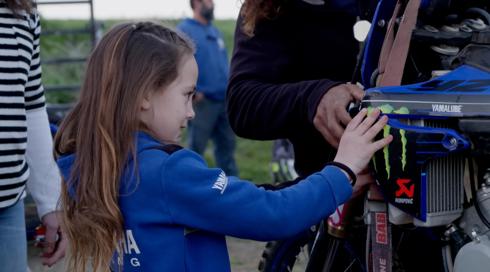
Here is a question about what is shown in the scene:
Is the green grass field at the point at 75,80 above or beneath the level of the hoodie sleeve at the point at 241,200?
beneath

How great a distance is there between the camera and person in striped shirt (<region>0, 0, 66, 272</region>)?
2.94 meters

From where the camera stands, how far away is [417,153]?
2.47 m

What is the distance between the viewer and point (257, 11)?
3.18 metres

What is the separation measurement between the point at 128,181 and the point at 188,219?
0.19 m

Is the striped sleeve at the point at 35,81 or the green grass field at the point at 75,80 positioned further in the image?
the green grass field at the point at 75,80

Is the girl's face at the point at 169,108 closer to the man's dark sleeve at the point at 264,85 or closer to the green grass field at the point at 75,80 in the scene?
the man's dark sleeve at the point at 264,85

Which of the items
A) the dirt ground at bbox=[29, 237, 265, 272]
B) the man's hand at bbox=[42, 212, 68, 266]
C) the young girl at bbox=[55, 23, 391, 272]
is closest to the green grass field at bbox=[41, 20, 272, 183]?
the dirt ground at bbox=[29, 237, 265, 272]

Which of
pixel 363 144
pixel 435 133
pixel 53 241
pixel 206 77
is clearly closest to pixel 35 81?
pixel 53 241

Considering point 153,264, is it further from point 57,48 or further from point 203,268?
point 57,48

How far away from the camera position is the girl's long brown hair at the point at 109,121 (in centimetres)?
241

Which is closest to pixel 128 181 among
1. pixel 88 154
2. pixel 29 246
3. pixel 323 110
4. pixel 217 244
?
pixel 88 154

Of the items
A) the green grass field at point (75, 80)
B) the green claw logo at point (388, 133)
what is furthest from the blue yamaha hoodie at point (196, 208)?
the green grass field at point (75, 80)

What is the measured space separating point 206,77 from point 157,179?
581 cm

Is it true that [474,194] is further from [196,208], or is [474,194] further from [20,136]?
[20,136]
